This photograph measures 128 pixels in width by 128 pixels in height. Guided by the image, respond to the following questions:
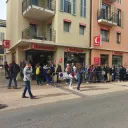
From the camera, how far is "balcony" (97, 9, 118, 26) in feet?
77.2

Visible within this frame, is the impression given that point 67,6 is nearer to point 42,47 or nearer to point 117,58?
point 42,47

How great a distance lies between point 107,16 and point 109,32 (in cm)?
179

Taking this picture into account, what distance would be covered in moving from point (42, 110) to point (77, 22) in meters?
14.5

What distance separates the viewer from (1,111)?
8.71 metres

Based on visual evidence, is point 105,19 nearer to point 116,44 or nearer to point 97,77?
point 116,44

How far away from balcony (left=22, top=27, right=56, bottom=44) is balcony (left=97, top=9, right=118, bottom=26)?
18.9 feet

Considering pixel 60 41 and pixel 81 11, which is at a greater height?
pixel 81 11

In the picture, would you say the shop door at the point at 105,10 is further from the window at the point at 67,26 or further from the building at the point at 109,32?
the window at the point at 67,26

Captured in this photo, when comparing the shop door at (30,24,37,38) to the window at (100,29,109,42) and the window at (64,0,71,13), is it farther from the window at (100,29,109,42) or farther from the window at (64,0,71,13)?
the window at (100,29,109,42)

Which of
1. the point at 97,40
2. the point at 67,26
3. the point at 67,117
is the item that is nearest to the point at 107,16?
the point at 97,40

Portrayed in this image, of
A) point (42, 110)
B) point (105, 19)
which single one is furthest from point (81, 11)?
point (42, 110)

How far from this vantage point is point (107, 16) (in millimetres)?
24531

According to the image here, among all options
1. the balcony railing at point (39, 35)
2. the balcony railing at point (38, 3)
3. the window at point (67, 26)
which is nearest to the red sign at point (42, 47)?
the balcony railing at point (39, 35)

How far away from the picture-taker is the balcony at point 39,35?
20197mm
